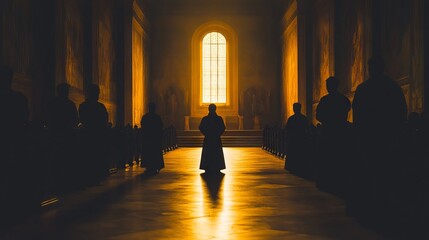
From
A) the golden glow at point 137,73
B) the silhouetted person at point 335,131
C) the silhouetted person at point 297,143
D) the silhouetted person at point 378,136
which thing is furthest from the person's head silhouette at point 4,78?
the golden glow at point 137,73

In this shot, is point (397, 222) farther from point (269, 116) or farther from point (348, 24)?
point (269, 116)

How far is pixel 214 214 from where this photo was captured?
638cm

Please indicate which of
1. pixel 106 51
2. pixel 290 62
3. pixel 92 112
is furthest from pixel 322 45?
pixel 92 112

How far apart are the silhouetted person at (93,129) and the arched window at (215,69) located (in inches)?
838

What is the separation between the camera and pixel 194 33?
31.4m

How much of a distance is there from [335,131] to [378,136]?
2659mm

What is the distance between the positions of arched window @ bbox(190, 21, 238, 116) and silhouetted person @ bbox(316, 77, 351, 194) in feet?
74.2

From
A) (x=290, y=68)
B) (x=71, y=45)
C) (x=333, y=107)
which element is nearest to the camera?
(x=333, y=107)

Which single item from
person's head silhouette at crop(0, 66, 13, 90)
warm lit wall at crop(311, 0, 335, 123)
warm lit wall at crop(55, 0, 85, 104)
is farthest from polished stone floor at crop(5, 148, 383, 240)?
warm lit wall at crop(311, 0, 335, 123)

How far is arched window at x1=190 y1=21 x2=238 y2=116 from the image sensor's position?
31.5 m

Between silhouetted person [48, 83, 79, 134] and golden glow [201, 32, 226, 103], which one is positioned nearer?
silhouetted person [48, 83, 79, 134]

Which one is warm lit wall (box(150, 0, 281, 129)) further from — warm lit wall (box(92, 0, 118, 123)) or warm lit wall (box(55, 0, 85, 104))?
warm lit wall (box(55, 0, 85, 104))

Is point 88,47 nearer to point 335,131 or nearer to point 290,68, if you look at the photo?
point 335,131

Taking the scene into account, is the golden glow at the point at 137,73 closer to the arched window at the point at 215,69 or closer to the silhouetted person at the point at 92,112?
the arched window at the point at 215,69
